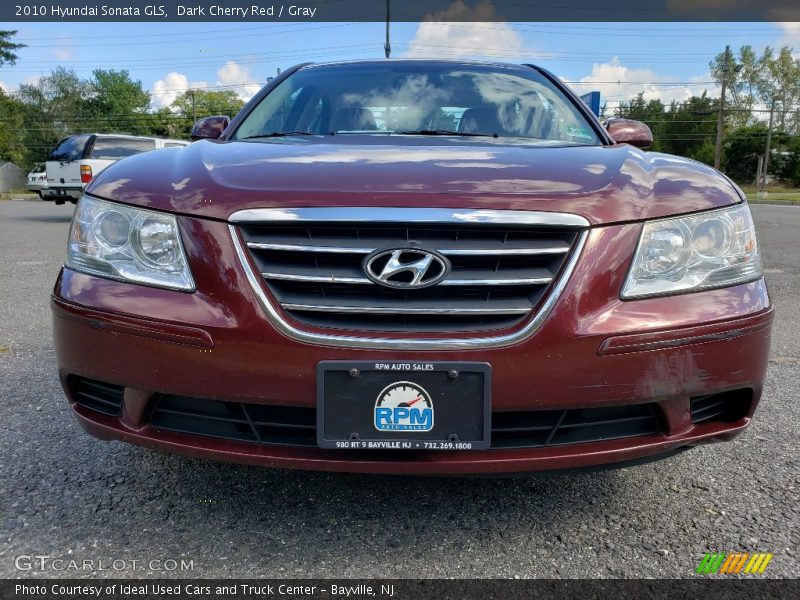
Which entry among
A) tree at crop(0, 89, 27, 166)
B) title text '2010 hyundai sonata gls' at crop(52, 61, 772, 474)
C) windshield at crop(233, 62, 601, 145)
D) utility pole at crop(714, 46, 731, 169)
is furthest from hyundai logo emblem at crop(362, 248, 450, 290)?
tree at crop(0, 89, 27, 166)

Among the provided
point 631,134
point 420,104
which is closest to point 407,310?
point 420,104

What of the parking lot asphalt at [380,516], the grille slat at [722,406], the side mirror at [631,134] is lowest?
the parking lot asphalt at [380,516]

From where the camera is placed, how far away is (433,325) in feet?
5.34

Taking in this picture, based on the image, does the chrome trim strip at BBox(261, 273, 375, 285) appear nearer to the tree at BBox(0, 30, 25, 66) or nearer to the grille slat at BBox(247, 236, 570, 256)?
the grille slat at BBox(247, 236, 570, 256)

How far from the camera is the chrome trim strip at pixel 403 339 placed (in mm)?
1592

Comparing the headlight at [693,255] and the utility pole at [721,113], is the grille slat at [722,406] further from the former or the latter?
the utility pole at [721,113]

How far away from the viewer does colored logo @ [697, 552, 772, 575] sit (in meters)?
1.76

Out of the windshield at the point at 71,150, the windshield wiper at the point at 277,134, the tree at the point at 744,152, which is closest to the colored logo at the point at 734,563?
the windshield wiper at the point at 277,134

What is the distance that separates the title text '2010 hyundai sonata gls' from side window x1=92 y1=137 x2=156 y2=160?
41.4 feet

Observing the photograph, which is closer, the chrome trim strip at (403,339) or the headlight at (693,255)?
the chrome trim strip at (403,339)

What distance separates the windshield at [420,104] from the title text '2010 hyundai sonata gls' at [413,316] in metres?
0.93

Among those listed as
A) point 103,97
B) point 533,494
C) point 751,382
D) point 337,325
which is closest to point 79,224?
point 337,325

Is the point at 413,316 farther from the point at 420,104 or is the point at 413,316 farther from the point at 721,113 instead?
the point at 721,113

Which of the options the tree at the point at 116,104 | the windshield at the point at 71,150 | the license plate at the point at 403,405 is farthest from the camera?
the tree at the point at 116,104
